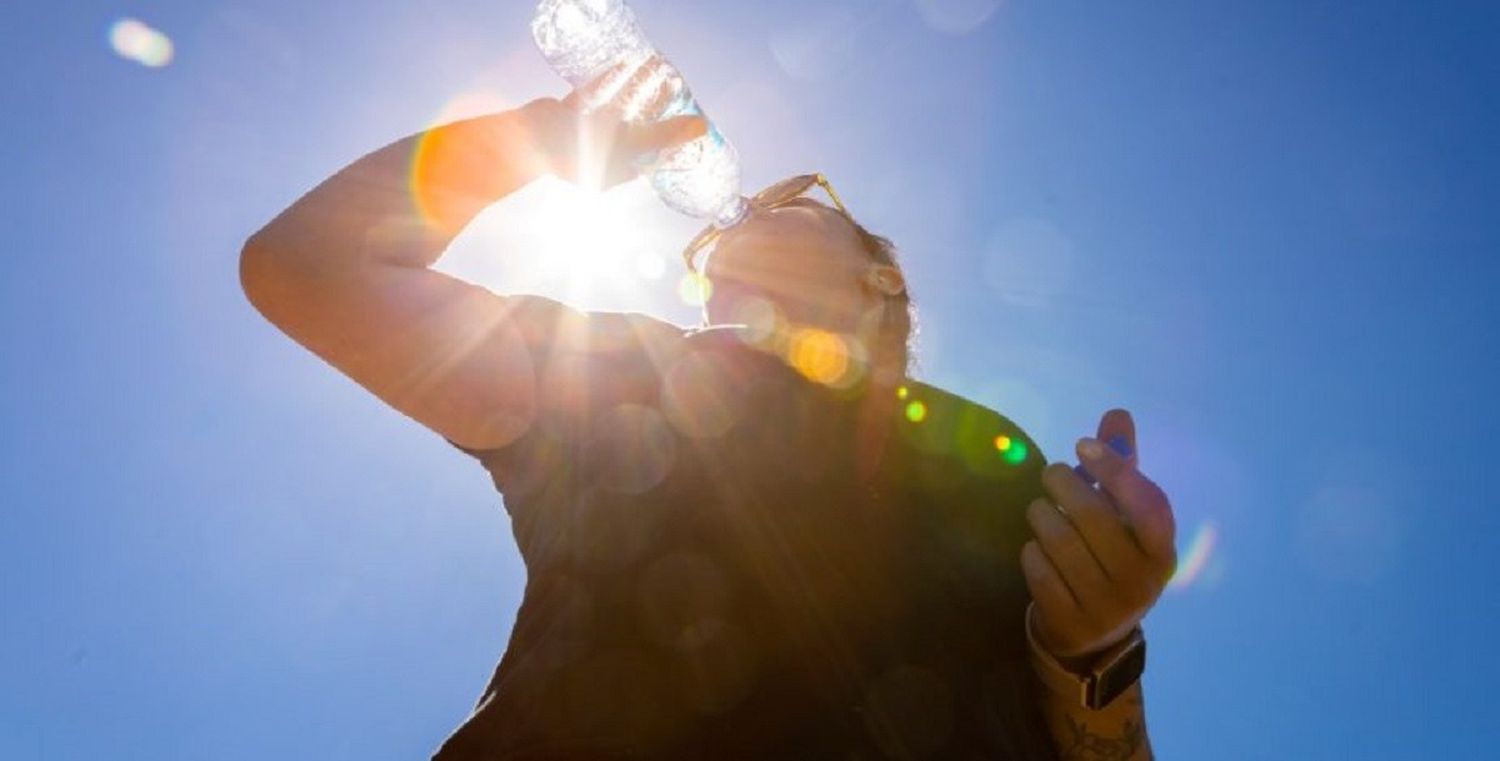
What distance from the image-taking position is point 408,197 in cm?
220

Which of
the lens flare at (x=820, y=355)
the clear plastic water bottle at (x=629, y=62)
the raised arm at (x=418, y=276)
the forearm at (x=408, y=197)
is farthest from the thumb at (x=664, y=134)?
the clear plastic water bottle at (x=629, y=62)

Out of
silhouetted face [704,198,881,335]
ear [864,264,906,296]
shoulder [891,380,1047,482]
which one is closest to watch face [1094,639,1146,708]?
shoulder [891,380,1047,482]

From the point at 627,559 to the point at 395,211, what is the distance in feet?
3.08

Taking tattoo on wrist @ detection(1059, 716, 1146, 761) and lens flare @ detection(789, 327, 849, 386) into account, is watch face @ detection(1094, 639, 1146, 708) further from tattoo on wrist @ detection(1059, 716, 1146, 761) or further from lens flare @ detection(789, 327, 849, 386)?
lens flare @ detection(789, 327, 849, 386)

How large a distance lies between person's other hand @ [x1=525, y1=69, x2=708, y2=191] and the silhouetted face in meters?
0.74

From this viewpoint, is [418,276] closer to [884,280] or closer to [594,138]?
[594,138]

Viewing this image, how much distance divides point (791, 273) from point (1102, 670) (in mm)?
1776

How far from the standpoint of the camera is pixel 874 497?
7.55ft

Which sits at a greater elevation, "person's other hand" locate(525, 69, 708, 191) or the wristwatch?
"person's other hand" locate(525, 69, 708, 191)

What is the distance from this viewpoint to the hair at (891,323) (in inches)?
141

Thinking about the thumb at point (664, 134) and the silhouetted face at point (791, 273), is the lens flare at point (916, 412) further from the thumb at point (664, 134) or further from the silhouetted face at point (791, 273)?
the thumb at point (664, 134)

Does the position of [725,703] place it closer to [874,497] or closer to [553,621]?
[553,621]

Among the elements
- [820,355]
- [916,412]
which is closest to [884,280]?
[820,355]

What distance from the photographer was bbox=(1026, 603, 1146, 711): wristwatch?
1999 mm
